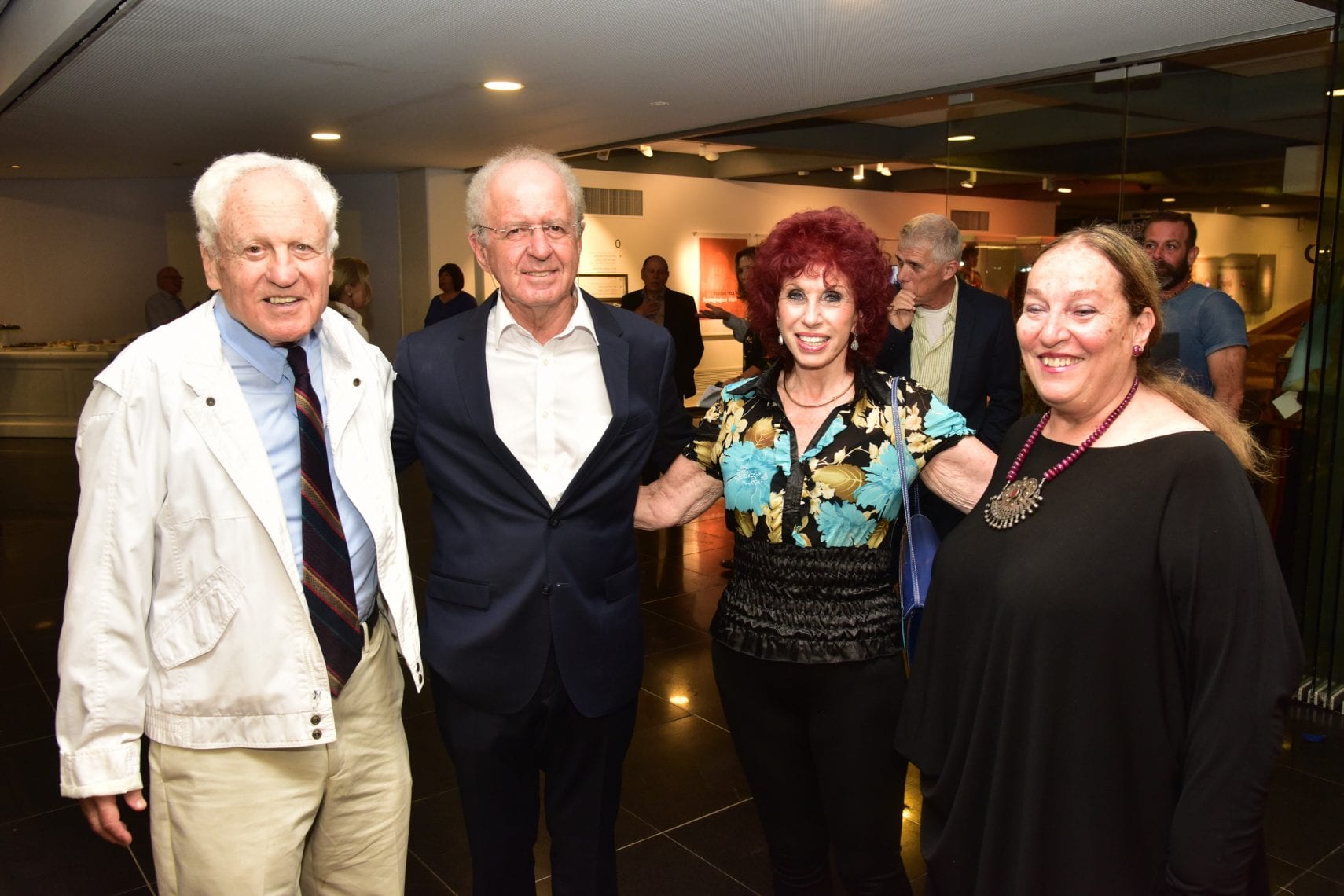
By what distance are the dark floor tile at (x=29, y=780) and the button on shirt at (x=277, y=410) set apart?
238cm

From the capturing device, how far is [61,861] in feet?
10.5

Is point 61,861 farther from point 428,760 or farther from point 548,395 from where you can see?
point 548,395

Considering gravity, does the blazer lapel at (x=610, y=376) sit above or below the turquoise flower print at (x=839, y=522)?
above

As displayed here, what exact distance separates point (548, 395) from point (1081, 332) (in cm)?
109

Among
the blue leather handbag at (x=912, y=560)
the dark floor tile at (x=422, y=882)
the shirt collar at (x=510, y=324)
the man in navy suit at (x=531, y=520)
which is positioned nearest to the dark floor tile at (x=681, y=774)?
the dark floor tile at (x=422, y=882)

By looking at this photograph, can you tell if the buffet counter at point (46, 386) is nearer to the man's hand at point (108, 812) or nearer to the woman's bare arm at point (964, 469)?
the man's hand at point (108, 812)

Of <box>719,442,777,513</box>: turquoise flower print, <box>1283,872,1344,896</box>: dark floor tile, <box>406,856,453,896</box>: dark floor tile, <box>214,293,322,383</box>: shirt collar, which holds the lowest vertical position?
<box>406,856,453,896</box>: dark floor tile

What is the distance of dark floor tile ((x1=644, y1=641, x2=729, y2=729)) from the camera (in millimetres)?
4387

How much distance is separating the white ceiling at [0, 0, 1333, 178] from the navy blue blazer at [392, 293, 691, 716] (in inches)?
128

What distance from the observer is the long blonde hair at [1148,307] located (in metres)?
1.69

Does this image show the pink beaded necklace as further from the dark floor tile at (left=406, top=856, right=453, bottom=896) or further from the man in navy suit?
the dark floor tile at (left=406, top=856, right=453, bottom=896)

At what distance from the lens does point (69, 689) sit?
1.74m

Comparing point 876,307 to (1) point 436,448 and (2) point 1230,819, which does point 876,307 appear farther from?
(2) point 1230,819

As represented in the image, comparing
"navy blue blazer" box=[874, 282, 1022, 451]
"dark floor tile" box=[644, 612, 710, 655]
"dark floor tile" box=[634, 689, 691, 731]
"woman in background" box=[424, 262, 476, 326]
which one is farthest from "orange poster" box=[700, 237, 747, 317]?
"navy blue blazer" box=[874, 282, 1022, 451]
